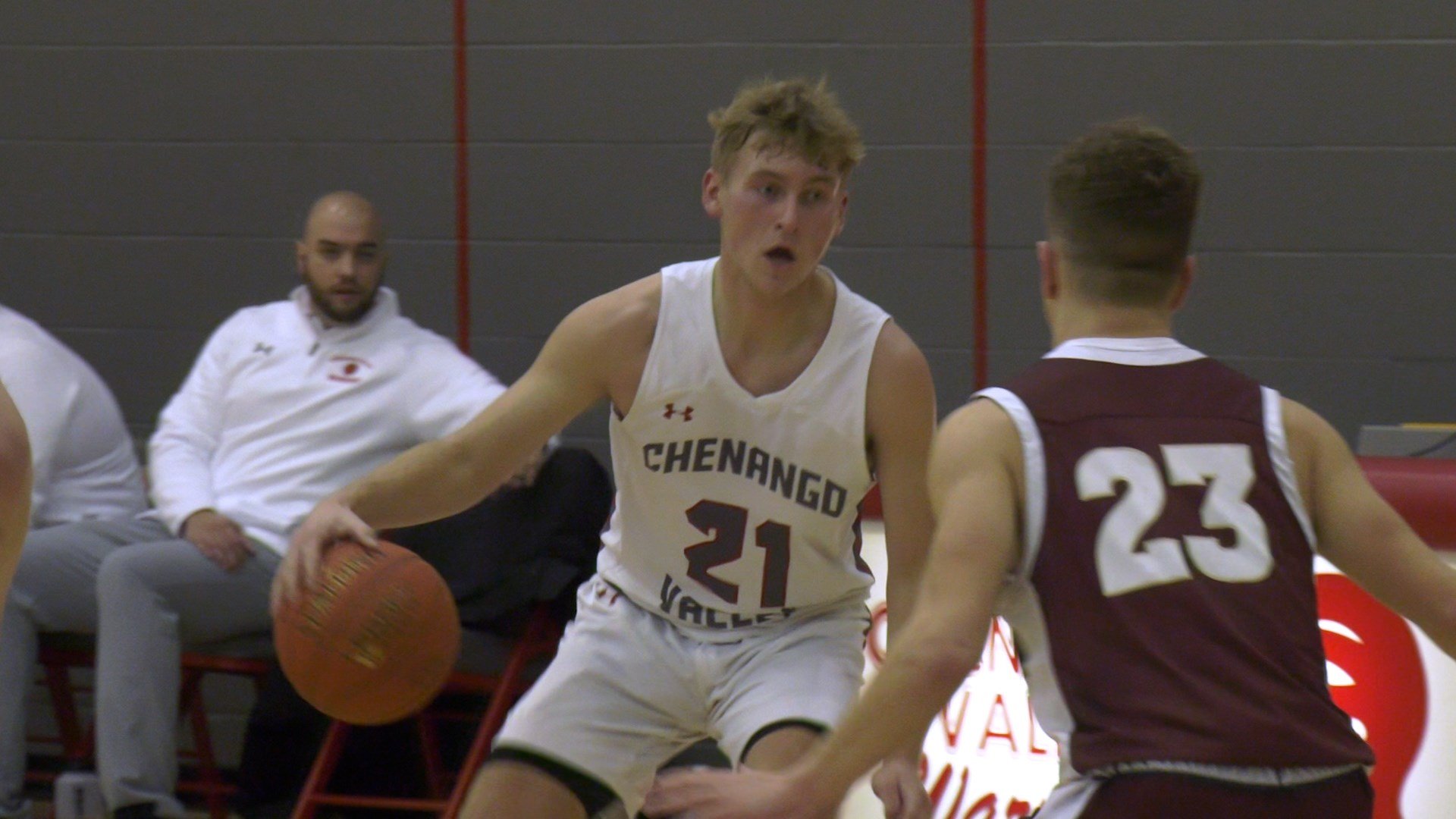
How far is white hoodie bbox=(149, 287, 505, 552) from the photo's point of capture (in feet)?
16.4

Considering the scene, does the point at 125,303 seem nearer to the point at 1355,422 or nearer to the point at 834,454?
the point at 834,454

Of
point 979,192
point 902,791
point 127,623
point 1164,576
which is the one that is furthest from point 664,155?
point 1164,576

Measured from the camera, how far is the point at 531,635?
4758mm

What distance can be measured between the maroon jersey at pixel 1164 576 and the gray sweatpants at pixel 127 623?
304 cm

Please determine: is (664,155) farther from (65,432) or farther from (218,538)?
(65,432)

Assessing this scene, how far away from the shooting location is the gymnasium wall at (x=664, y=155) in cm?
514

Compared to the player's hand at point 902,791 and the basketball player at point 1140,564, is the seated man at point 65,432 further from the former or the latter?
the basketball player at point 1140,564

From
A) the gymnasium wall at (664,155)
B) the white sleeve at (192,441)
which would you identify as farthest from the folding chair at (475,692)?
the gymnasium wall at (664,155)

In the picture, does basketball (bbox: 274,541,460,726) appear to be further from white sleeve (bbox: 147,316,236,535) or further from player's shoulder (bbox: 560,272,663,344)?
white sleeve (bbox: 147,316,236,535)

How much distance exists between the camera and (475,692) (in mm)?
4984

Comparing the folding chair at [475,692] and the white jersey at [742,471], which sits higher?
the white jersey at [742,471]

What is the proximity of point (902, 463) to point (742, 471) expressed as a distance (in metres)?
0.30

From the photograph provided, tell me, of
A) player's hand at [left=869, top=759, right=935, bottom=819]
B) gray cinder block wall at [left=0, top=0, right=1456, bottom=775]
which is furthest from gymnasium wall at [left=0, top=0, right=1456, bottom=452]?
player's hand at [left=869, top=759, right=935, bottom=819]

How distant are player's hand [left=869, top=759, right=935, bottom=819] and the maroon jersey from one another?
75 centimetres
